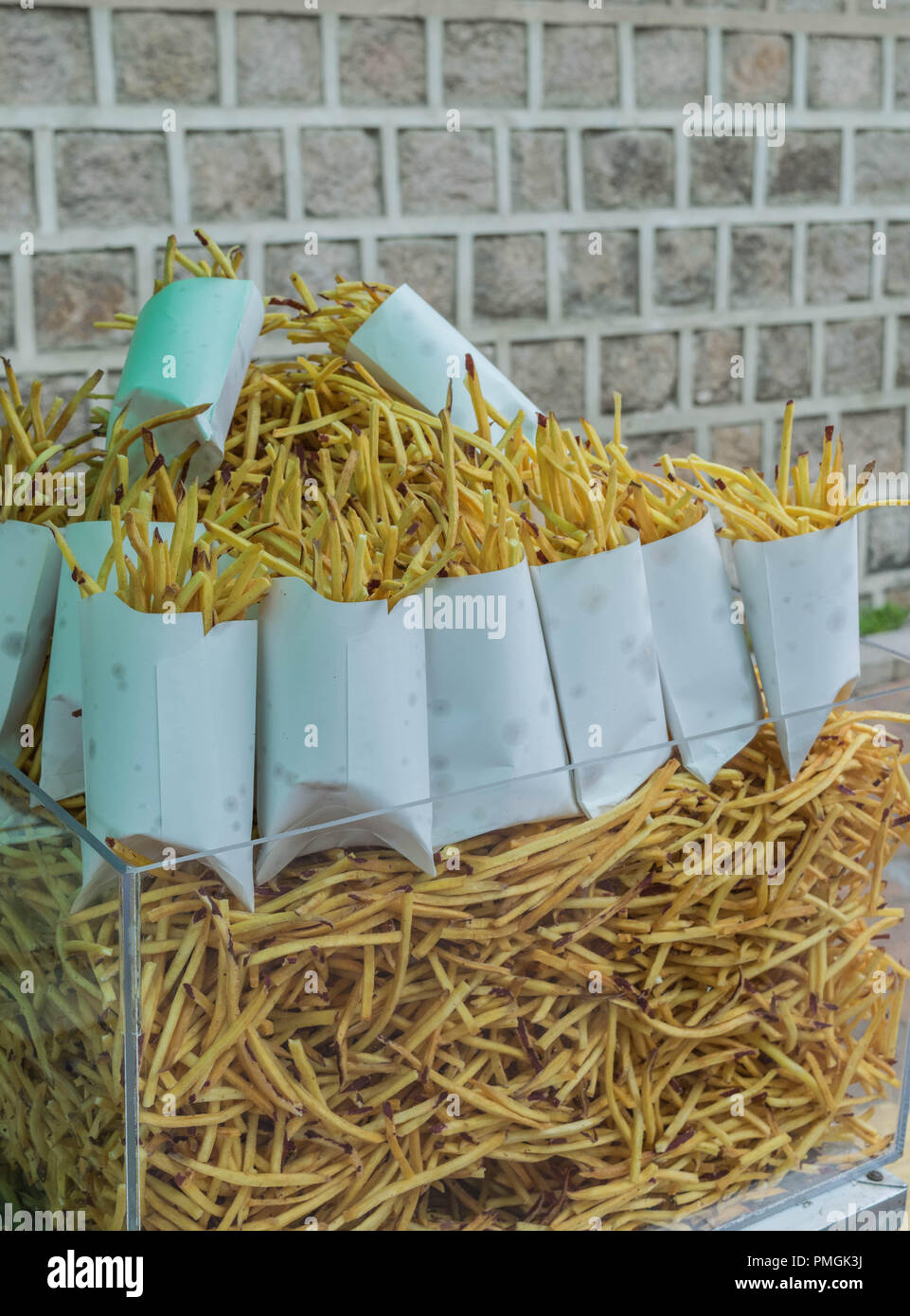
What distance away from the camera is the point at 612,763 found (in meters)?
0.63

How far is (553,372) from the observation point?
2.42 metres

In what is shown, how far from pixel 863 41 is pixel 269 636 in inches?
102

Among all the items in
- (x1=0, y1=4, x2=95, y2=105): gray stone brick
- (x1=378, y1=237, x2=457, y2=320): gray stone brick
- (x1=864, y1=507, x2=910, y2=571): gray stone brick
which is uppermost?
(x1=0, y1=4, x2=95, y2=105): gray stone brick

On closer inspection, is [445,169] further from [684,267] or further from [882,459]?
[882,459]

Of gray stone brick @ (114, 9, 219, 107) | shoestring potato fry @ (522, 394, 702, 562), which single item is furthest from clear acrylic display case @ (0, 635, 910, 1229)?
gray stone brick @ (114, 9, 219, 107)

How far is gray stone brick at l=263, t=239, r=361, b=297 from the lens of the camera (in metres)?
2.12

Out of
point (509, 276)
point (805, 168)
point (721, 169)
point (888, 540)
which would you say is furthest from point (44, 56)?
point (888, 540)

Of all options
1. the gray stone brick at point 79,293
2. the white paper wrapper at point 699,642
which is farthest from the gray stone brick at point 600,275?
the white paper wrapper at point 699,642

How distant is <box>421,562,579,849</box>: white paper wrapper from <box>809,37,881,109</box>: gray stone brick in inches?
93.7

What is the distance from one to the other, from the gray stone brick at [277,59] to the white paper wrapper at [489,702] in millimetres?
1676

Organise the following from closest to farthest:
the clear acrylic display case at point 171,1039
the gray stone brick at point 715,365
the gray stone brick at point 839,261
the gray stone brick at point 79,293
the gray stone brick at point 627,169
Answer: the clear acrylic display case at point 171,1039, the gray stone brick at point 79,293, the gray stone brick at point 627,169, the gray stone brick at point 715,365, the gray stone brick at point 839,261

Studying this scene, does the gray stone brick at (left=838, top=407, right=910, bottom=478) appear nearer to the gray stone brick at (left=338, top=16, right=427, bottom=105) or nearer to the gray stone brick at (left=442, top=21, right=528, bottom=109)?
the gray stone brick at (left=442, top=21, right=528, bottom=109)

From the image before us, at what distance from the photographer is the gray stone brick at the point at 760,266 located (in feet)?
8.51

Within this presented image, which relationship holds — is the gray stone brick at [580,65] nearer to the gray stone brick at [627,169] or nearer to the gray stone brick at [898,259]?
the gray stone brick at [627,169]
